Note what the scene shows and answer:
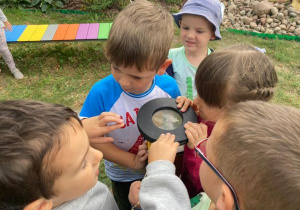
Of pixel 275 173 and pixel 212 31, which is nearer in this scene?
pixel 275 173

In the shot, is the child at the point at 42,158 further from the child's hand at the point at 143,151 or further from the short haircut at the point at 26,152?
the child's hand at the point at 143,151

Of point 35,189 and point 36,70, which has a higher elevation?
point 35,189

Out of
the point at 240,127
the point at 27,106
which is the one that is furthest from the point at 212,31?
the point at 27,106

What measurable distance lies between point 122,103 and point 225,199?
1059 mm

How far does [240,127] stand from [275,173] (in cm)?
22

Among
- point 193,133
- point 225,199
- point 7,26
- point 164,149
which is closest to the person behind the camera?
point 225,199

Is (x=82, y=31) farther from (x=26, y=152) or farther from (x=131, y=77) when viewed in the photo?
(x=26, y=152)

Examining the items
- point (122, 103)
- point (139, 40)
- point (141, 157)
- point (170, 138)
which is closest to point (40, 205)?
point (170, 138)

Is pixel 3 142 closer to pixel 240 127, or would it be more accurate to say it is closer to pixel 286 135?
pixel 240 127

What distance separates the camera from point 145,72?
68.1 inches

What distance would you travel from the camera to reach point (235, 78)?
1635 millimetres

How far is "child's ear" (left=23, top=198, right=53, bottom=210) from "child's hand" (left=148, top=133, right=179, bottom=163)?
1.81ft

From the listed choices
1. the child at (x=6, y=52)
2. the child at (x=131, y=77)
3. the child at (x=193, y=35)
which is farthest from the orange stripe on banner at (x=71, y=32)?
the child at (x=131, y=77)

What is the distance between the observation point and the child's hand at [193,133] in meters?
1.47
